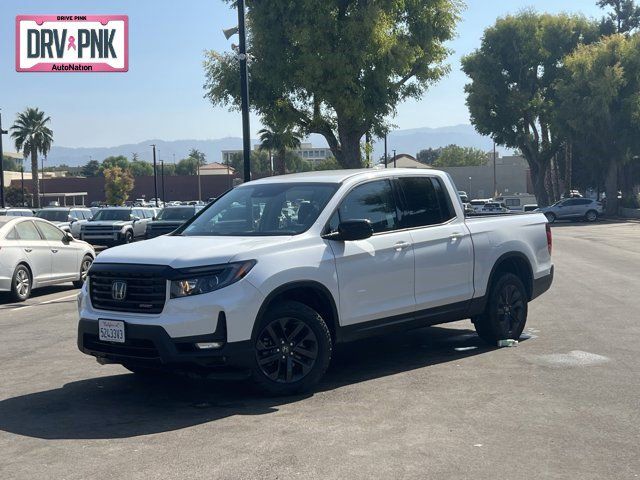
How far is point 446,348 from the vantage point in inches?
390

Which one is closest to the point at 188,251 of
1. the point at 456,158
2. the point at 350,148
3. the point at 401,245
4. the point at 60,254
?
the point at 401,245

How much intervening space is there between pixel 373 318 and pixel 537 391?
1640 millimetres

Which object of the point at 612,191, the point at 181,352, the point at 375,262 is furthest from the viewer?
the point at 612,191

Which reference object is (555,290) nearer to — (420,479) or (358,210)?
(358,210)

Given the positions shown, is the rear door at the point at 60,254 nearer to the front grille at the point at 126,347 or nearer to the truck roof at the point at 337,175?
the truck roof at the point at 337,175

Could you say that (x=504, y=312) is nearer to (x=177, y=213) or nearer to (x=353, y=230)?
(x=353, y=230)

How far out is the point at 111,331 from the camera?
288 inches

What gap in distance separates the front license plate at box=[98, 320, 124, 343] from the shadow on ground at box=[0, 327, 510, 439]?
576mm

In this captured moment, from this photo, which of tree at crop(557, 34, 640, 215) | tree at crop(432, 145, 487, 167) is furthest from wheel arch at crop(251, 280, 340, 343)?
tree at crop(432, 145, 487, 167)

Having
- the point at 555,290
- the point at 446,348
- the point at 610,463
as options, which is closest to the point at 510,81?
the point at 555,290

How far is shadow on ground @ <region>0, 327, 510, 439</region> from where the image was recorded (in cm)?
668

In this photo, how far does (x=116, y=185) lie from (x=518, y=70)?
174 feet

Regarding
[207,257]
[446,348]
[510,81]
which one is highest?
[510,81]

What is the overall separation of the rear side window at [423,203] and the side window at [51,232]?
966 cm
